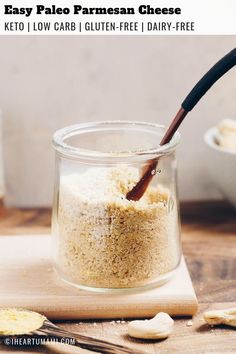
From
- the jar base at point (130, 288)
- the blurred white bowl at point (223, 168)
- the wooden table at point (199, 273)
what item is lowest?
the wooden table at point (199, 273)

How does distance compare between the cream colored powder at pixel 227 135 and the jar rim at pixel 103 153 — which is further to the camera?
the cream colored powder at pixel 227 135

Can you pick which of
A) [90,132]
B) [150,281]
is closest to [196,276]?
[150,281]

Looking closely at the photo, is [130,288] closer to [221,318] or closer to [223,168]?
[221,318]

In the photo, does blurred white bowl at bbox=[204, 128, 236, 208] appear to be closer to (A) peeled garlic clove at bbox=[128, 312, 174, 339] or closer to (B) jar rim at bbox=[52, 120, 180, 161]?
(B) jar rim at bbox=[52, 120, 180, 161]
